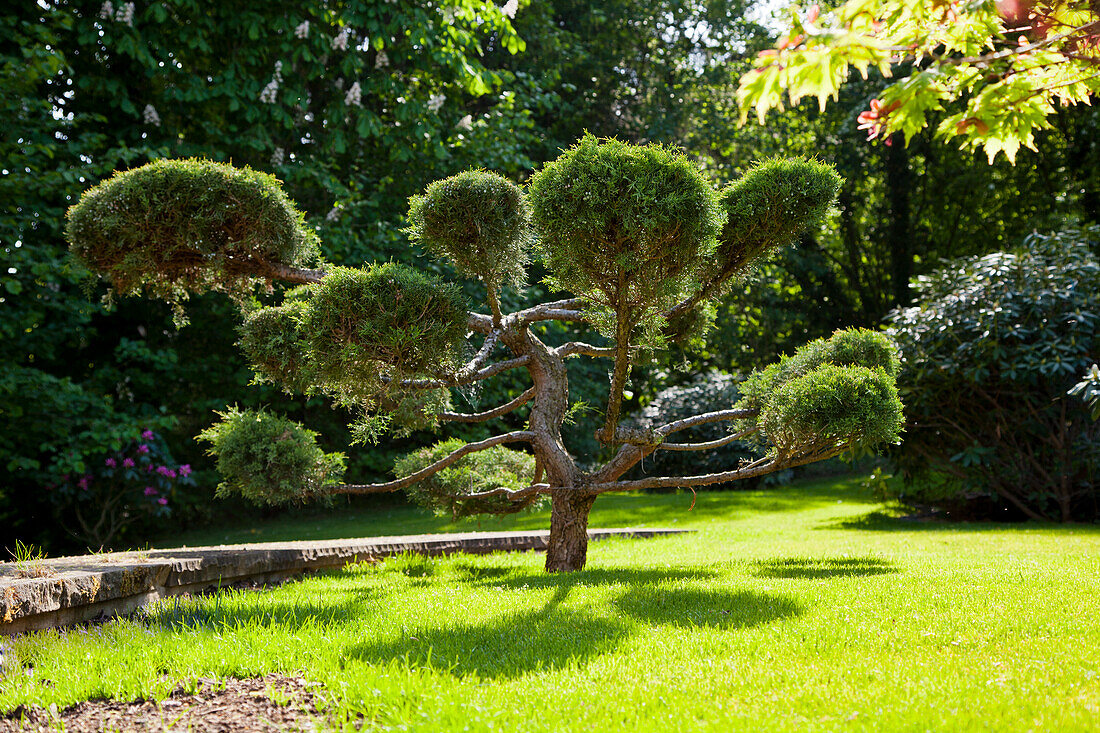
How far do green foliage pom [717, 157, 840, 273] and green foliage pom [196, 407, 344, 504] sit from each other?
3753 mm

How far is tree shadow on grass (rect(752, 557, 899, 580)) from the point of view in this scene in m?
5.70

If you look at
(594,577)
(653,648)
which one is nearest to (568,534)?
(594,577)

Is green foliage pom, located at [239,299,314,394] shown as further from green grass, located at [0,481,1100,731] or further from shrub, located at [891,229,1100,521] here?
shrub, located at [891,229,1100,521]

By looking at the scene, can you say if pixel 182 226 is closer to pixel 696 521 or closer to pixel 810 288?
pixel 696 521

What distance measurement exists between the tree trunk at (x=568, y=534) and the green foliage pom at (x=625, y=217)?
1812 millimetres

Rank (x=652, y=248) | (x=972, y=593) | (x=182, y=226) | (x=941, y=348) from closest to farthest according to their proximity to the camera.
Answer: (x=972, y=593) → (x=652, y=248) → (x=182, y=226) → (x=941, y=348)

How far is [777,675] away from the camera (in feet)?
10.1

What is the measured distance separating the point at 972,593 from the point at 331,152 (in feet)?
34.2

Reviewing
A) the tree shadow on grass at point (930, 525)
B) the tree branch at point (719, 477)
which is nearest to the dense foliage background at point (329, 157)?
the tree branch at point (719, 477)

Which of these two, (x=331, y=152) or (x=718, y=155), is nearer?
(x=331, y=152)

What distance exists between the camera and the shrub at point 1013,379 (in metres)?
9.47

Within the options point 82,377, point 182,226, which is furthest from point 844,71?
point 82,377

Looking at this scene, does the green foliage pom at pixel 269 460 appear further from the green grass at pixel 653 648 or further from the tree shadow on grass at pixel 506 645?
the tree shadow on grass at pixel 506 645

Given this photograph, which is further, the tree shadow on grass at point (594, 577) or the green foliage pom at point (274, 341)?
the green foliage pom at point (274, 341)
